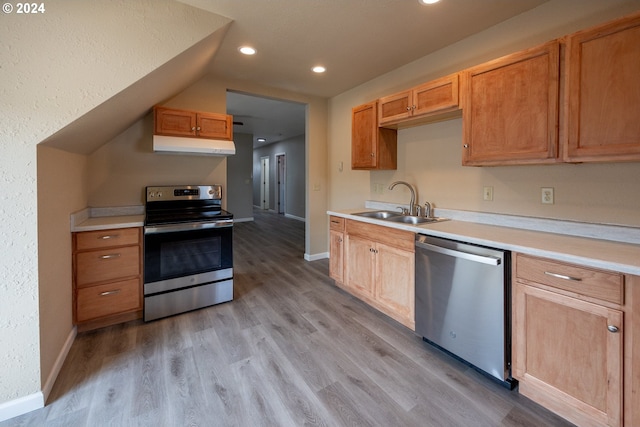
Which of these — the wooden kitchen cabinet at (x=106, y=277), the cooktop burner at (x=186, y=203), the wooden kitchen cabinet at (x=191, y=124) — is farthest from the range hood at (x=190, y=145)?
the wooden kitchen cabinet at (x=106, y=277)

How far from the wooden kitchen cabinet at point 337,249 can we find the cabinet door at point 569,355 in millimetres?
1718

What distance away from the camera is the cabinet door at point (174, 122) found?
2805mm

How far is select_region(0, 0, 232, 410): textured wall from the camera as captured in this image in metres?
1.45

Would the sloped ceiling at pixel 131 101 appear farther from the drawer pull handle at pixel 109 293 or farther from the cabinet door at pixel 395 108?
the cabinet door at pixel 395 108

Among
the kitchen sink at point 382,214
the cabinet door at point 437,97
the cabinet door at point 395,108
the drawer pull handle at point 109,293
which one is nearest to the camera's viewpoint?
the cabinet door at point 437,97

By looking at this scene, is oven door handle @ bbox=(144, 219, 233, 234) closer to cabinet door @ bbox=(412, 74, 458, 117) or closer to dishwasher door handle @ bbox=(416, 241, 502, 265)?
dishwasher door handle @ bbox=(416, 241, 502, 265)

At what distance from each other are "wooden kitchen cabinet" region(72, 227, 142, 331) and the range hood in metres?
0.81

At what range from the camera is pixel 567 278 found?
1.41 m

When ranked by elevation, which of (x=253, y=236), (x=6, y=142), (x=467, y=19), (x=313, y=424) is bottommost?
(x=313, y=424)

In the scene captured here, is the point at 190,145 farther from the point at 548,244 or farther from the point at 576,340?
the point at 576,340

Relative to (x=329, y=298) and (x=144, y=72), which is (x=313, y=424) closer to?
(x=329, y=298)

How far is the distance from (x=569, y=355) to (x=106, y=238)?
10.2 feet

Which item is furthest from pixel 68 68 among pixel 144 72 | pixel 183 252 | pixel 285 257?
pixel 285 257

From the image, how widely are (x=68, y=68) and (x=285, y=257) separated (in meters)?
3.45
